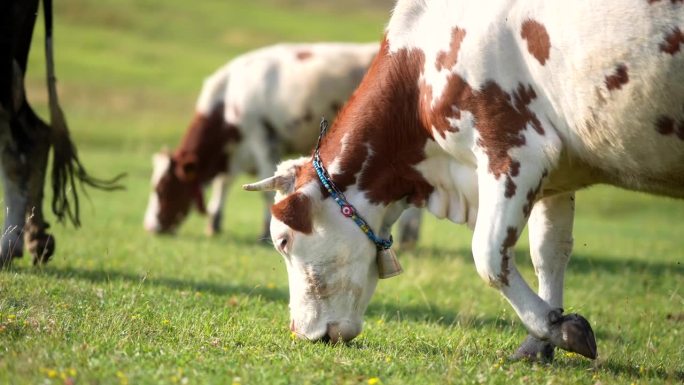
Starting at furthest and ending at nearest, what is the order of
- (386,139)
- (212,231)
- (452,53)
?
(212,231), (386,139), (452,53)

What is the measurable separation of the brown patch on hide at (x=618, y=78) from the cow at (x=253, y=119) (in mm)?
8397

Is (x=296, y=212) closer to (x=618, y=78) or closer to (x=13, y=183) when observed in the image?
(x=618, y=78)

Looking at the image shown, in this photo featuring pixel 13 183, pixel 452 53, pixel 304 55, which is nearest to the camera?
pixel 452 53

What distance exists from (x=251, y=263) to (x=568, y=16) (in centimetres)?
627

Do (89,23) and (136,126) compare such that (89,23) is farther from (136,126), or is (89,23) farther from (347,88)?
(347,88)

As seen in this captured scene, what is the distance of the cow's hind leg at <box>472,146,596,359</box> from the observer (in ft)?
17.9

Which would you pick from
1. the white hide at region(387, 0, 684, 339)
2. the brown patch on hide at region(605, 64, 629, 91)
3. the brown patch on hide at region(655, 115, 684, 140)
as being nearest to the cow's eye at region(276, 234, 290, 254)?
the white hide at region(387, 0, 684, 339)

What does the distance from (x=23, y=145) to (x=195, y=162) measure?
654 cm

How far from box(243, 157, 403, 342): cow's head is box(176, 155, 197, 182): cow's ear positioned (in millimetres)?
9042

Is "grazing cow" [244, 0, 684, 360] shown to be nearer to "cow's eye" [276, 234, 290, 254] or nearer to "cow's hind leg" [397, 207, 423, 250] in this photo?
"cow's eye" [276, 234, 290, 254]

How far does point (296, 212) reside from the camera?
6.08 metres

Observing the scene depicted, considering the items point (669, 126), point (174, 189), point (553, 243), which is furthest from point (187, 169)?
point (669, 126)

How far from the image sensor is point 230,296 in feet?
26.5

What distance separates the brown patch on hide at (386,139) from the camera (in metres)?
6.11
